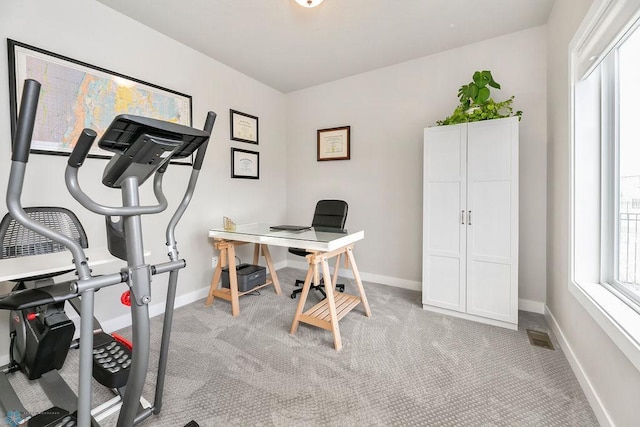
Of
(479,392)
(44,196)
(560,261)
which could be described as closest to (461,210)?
(560,261)

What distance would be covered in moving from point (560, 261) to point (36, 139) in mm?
3861

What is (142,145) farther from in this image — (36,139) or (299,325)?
(299,325)

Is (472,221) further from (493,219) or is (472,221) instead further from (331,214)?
(331,214)

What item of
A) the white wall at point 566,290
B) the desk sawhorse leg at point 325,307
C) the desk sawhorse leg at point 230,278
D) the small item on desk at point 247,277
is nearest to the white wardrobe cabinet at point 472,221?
the white wall at point 566,290

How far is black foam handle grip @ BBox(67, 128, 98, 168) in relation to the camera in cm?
90

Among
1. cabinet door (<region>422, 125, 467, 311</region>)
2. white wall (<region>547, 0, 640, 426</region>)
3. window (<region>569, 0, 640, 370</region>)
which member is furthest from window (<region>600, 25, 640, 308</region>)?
cabinet door (<region>422, 125, 467, 311</region>)

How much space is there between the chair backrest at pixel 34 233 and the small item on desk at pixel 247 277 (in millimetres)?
1332

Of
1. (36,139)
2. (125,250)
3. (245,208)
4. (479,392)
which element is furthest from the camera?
(245,208)

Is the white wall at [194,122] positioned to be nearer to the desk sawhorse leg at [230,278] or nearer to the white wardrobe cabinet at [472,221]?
the desk sawhorse leg at [230,278]

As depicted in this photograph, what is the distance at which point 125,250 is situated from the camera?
1.10 meters

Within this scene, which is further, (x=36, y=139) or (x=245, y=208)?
(x=245, y=208)

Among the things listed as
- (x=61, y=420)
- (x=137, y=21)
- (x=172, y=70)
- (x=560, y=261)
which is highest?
(x=137, y=21)

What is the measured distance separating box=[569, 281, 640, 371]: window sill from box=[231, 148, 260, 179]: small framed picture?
10.6 ft

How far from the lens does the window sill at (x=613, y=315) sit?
1.16 metres
